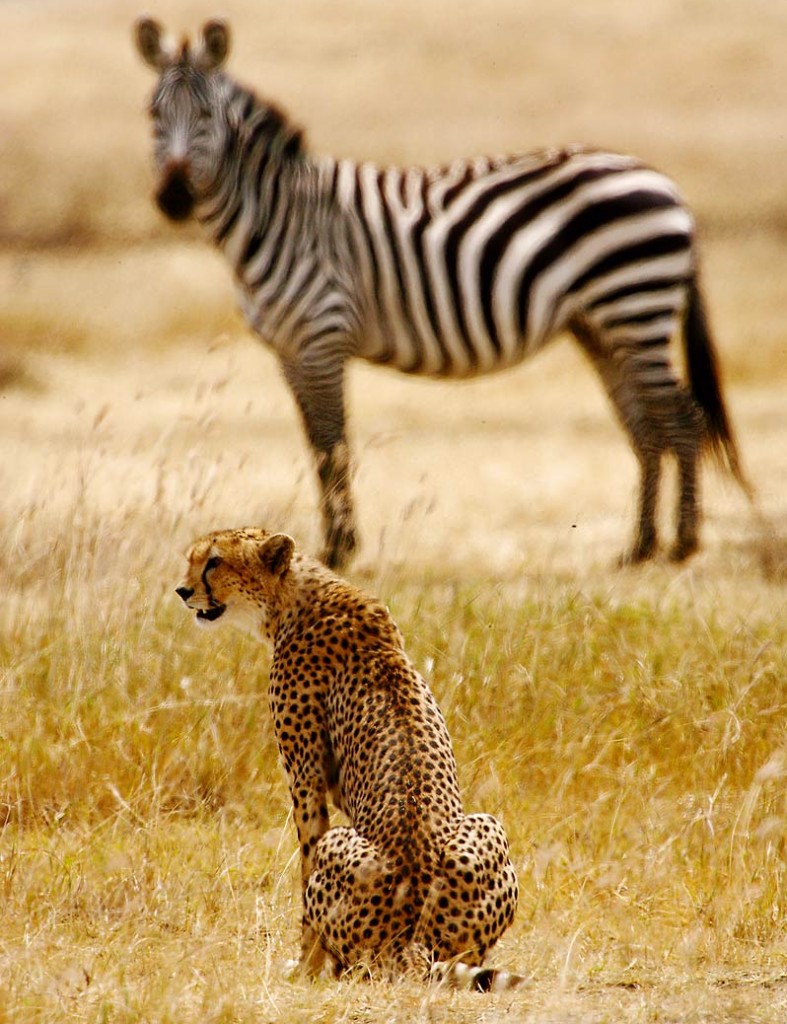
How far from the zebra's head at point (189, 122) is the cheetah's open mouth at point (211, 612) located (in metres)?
5.12

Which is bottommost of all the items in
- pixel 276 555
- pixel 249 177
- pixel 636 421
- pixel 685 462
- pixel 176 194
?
pixel 276 555

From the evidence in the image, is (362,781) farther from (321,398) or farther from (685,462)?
(685,462)

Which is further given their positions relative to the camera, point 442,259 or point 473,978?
point 442,259

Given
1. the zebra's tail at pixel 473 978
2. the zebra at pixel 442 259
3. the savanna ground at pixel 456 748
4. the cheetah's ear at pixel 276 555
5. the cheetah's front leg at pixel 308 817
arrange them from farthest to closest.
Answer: the zebra at pixel 442 259
the cheetah's ear at pixel 276 555
the cheetah's front leg at pixel 308 817
the savanna ground at pixel 456 748
the zebra's tail at pixel 473 978

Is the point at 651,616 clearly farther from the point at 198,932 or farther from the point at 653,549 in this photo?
the point at 653,549

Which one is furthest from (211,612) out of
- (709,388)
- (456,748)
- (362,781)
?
(709,388)

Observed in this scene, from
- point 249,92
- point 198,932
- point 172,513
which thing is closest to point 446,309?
point 249,92

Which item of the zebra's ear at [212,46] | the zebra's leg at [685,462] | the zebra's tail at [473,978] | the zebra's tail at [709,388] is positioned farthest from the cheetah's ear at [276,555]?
the zebra's ear at [212,46]

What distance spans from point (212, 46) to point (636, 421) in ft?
9.09

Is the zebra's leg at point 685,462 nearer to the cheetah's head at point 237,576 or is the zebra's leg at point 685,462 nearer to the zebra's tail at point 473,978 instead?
the cheetah's head at point 237,576

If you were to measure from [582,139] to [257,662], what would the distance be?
26392 mm

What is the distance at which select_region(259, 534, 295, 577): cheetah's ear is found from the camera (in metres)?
3.68

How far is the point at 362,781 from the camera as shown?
325 cm

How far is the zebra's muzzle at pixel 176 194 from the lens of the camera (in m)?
8.52
